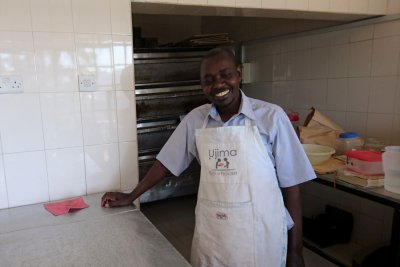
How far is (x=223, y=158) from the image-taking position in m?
1.20

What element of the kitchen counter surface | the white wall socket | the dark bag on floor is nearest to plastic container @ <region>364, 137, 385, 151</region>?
the dark bag on floor

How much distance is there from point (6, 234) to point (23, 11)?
0.85 meters

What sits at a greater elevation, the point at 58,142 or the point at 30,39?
the point at 30,39

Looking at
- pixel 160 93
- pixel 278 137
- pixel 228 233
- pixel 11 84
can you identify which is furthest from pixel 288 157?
pixel 160 93

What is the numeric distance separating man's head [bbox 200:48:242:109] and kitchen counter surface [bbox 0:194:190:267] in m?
0.55

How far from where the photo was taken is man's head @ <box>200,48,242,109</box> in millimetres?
1188

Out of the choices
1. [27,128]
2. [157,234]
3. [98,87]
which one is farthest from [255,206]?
[27,128]

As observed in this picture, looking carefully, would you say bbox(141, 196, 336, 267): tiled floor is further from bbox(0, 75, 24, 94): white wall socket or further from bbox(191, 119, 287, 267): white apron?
bbox(0, 75, 24, 94): white wall socket

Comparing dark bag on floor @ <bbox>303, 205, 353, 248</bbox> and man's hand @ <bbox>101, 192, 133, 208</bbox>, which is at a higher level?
man's hand @ <bbox>101, 192, 133, 208</bbox>

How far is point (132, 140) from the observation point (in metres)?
1.55

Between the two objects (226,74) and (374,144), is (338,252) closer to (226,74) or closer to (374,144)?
(374,144)

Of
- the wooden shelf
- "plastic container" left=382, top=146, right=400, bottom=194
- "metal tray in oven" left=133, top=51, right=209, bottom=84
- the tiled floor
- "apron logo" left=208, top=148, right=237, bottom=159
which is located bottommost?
the tiled floor

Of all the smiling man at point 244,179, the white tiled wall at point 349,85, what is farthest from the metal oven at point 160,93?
the smiling man at point 244,179

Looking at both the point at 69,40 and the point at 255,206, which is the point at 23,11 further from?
the point at 255,206
